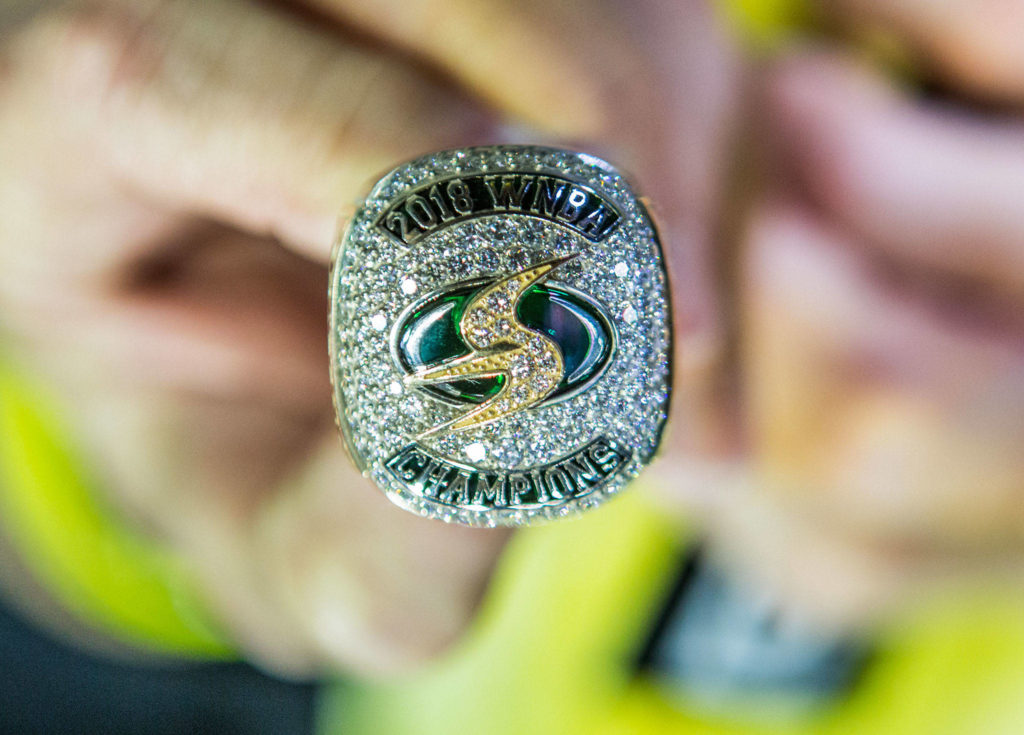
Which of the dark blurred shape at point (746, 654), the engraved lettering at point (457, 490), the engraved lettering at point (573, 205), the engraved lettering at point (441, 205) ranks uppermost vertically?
the dark blurred shape at point (746, 654)

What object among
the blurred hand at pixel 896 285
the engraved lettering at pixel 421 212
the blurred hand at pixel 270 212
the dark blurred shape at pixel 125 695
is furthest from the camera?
the dark blurred shape at pixel 125 695

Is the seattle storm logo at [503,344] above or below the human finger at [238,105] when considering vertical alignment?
below

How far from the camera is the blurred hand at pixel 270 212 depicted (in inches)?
25.0

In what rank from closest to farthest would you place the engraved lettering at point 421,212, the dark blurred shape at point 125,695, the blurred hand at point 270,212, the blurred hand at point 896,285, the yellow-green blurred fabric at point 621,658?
1. the engraved lettering at point 421,212
2. the blurred hand at point 270,212
3. the blurred hand at point 896,285
4. the yellow-green blurred fabric at point 621,658
5. the dark blurred shape at point 125,695

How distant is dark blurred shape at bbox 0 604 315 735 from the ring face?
1.63 metres

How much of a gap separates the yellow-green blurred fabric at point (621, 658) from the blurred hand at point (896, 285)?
0.79ft

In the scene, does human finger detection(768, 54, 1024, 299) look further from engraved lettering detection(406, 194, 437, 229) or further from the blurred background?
engraved lettering detection(406, 194, 437, 229)

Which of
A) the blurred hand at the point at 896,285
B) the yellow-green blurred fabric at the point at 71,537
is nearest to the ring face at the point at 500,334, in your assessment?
the blurred hand at the point at 896,285

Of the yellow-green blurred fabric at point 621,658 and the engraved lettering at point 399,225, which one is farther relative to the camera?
the yellow-green blurred fabric at point 621,658

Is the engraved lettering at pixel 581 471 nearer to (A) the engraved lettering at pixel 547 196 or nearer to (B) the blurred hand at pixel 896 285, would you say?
(A) the engraved lettering at pixel 547 196

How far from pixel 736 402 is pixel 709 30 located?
0.41 metres

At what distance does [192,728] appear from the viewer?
193 cm

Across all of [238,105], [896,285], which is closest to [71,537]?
[238,105]

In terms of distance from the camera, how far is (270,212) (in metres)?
0.65
